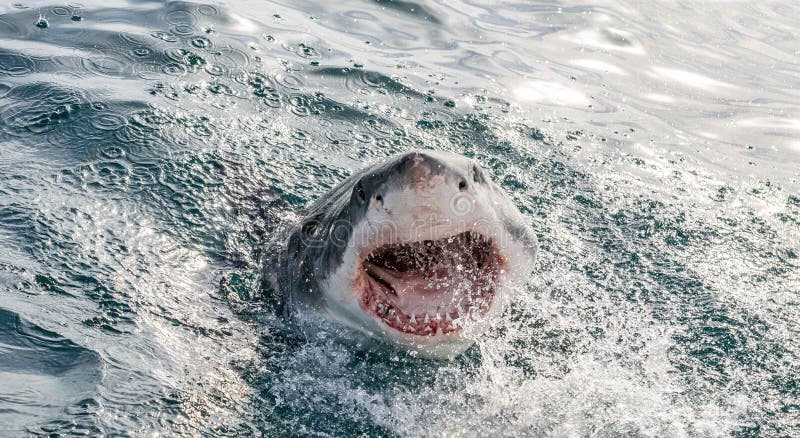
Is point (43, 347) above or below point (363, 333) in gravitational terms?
below

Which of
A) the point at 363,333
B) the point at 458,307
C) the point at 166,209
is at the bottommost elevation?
the point at 166,209

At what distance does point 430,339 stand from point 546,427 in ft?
2.69

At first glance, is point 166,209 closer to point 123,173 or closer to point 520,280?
point 123,173

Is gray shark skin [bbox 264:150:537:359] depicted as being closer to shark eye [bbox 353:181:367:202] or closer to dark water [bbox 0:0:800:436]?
shark eye [bbox 353:181:367:202]

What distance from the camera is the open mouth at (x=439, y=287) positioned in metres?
3.27

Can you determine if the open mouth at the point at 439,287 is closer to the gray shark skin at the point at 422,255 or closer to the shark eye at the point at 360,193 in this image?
the gray shark skin at the point at 422,255

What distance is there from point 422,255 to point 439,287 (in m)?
0.21

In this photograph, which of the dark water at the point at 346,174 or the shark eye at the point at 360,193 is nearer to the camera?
the shark eye at the point at 360,193

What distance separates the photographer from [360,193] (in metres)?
3.25

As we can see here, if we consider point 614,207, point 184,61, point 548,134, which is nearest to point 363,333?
point 614,207

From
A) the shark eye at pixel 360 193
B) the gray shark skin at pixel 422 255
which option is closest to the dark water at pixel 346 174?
the gray shark skin at pixel 422 255

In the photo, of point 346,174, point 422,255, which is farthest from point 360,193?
point 346,174

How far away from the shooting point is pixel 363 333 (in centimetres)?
358

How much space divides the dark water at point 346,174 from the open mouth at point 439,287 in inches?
20.2
